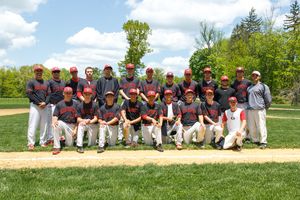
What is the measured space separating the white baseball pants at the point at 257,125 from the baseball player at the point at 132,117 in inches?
118

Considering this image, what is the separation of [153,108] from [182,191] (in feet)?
12.7

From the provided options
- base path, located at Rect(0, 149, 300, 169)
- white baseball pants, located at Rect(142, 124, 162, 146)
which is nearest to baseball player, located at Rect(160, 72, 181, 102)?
white baseball pants, located at Rect(142, 124, 162, 146)

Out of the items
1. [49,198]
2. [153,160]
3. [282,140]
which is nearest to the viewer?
[49,198]

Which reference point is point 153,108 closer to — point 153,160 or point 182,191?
point 153,160

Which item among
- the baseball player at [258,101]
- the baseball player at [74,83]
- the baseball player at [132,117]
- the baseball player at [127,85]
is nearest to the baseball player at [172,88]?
the baseball player at [127,85]

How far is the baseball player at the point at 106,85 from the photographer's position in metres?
8.68

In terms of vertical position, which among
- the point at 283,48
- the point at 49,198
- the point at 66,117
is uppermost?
the point at 283,48

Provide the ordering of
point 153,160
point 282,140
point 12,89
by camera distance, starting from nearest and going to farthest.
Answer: point 153,160, point 282,140, point 12,89

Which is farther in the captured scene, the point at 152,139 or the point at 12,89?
the point at 12,89

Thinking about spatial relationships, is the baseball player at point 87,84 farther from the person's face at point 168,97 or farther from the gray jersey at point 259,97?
the gray jersey at point 259,97

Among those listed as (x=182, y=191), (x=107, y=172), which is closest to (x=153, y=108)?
(x=107, y=172)

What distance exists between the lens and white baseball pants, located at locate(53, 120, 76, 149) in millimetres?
7574

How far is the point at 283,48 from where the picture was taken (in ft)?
90.2

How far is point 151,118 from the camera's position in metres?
8.27
